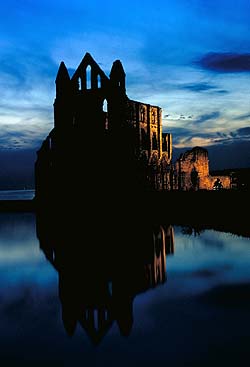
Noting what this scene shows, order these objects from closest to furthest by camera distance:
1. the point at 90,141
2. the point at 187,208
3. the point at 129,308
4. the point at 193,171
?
the point at 129,308, the point at 187,208, the point at 90,141, the point at 193,171

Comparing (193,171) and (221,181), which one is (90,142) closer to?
(193,171)

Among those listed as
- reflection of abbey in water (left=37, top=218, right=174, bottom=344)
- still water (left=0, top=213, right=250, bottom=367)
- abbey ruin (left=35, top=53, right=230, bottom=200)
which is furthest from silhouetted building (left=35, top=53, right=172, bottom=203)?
still water (left=0, top=213, right=250, bottom=367)

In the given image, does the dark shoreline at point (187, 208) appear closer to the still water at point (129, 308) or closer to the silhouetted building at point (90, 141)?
the silhouetted building at point (90, 141)

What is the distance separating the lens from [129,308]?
8.12 metres

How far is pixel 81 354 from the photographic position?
607 cm

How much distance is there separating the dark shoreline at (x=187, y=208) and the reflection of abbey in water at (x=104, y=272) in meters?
3.64

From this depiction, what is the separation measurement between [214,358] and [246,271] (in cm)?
523

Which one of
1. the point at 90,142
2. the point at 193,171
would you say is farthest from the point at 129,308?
the point at 193,171

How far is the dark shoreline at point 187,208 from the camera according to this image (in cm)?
2222

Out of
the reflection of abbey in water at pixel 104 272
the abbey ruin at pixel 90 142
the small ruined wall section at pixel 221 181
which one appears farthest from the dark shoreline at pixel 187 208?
the small ruined wall section at pixel 221 181

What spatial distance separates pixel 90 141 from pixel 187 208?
11.1 m

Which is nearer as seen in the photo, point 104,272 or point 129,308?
point 129,308

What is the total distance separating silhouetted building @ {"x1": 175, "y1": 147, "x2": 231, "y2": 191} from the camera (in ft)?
158

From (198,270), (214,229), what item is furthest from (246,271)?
(214,229)
